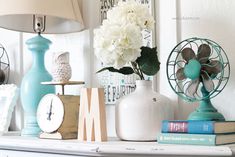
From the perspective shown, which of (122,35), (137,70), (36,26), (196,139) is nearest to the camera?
(196,139)

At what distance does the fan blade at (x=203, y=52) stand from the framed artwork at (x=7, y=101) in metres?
0.77

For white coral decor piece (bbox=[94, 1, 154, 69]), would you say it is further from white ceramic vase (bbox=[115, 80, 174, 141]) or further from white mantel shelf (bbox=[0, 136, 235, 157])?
white mantel shelf (bbox=[0, 136, 235, 157])

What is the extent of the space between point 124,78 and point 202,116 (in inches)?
14.6

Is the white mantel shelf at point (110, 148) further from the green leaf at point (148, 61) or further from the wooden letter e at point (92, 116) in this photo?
the green leaf at point (148, 61)

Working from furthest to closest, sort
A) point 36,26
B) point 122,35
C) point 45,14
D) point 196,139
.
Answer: point 36,26
point 45,14
point 122,35
point 196,139

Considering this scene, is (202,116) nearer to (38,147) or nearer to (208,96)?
(208,96)

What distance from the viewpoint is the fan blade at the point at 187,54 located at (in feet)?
4.10

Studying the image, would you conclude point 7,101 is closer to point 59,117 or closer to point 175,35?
point 59,117

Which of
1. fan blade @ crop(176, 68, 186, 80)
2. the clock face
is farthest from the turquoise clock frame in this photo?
fan blade @ crop(176, 68, 186, 80)

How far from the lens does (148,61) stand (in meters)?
1.26

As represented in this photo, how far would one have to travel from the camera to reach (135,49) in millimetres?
1190

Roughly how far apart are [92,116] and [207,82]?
352mm

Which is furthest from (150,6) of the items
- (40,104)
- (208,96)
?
(40,104)

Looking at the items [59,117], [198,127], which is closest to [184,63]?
[198,127]
